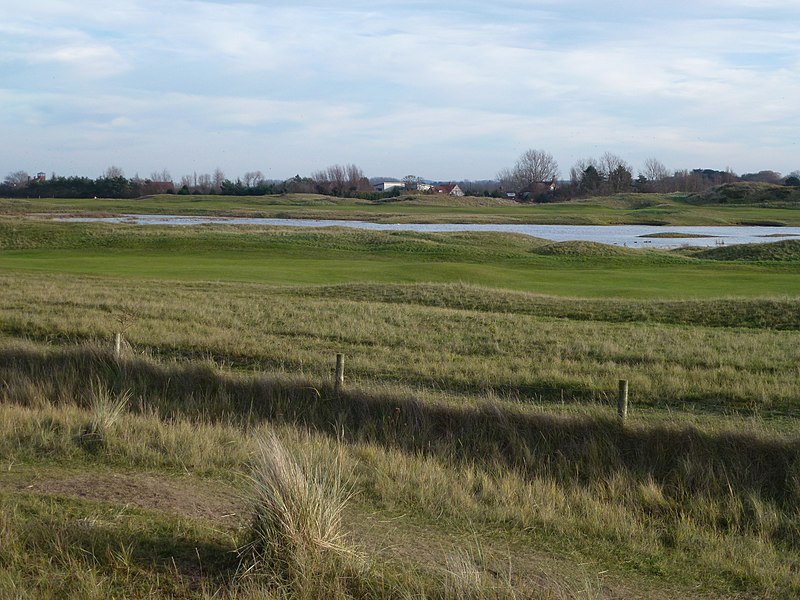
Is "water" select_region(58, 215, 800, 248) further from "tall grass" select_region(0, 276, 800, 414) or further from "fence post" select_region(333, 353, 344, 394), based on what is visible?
"fence post" select_region(333, 353, 344, 394)

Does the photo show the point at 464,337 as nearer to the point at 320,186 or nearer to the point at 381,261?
the point at 381,261

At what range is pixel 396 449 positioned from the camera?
34.1ft

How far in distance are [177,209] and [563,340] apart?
103 meters

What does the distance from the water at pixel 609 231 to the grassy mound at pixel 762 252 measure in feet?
38.9

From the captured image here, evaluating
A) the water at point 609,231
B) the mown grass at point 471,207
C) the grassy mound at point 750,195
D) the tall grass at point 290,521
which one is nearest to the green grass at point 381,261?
the water at point 609,231

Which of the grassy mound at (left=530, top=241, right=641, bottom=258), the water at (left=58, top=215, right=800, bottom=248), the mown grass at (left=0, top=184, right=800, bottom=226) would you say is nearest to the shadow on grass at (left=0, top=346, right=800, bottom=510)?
the grassy mound at (left=530, top=241, right=641, bottom=258)

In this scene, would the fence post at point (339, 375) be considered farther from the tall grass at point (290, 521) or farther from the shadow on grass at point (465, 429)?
the tall grass at point (290, 521)

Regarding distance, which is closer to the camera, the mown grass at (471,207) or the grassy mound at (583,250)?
the grassy mound at (583,250)

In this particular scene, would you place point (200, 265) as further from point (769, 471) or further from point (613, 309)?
point (769, 471)

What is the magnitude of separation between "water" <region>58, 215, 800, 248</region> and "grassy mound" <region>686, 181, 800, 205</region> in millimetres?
35017

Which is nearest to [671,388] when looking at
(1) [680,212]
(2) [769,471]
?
(2) [769,471]

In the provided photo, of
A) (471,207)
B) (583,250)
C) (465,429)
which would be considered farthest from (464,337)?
(471,207)

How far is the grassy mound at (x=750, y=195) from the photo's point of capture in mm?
127950

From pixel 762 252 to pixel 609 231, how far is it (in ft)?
130
